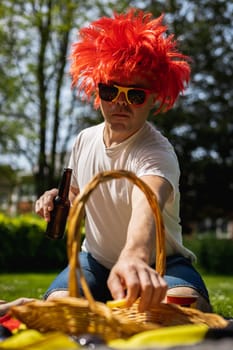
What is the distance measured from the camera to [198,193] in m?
27.8

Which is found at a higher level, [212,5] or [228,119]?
[212,5]

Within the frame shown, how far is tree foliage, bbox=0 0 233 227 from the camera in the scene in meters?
23.3

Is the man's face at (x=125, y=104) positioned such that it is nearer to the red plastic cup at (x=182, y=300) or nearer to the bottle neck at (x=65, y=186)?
the bottle neck at (x=65, y=186)

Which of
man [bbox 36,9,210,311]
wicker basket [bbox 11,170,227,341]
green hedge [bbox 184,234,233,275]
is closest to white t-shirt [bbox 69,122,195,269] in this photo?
man [bbox 36,9,210,311]

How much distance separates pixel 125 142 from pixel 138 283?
1357 mm

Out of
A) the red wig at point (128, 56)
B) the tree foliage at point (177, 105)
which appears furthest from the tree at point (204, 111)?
the red wig at point (128, 56)

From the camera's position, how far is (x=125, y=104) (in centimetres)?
343

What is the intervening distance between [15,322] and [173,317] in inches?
24.9

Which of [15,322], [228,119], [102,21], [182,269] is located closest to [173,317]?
[15,322]

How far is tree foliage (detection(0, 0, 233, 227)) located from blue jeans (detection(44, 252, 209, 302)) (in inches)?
770

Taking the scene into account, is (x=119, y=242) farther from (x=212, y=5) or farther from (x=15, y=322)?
(x=212, y=5)

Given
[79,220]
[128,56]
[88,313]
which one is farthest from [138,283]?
[128,56]

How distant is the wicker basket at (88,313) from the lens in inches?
87.0

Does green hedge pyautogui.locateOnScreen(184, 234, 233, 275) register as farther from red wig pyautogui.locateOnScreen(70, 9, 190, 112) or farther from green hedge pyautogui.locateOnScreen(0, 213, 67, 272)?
red wig pyautogui.locateOnScreen(70, 9, 190, 112)
